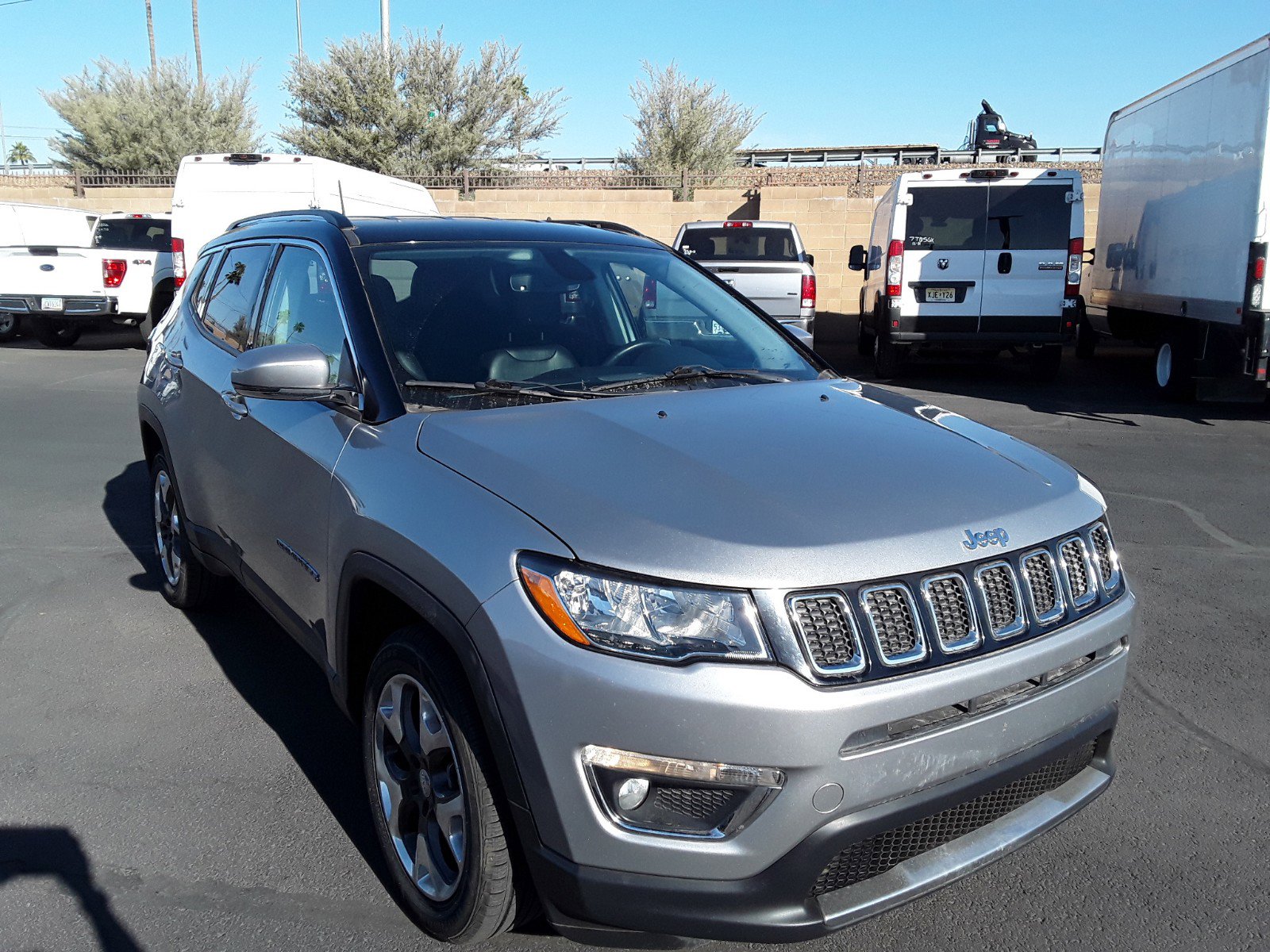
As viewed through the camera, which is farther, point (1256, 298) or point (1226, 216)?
point (1226, 216)

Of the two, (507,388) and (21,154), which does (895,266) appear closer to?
(507,388)

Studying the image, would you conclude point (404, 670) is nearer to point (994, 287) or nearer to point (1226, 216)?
point (1226, 216)

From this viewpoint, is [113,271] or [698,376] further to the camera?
[113,271]

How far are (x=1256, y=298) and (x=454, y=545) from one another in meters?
9.33

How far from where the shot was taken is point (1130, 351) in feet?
56.0

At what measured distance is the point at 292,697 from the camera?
155 inches

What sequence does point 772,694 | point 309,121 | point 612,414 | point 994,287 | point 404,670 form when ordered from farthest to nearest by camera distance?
point 309,121 → point 994,287 → point 612,414 → point 404,670 → point 772,694

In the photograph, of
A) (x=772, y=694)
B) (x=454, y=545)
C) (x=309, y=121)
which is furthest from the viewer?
(x=309, y=121)

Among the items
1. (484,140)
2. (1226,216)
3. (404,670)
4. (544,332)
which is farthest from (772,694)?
(484,140)

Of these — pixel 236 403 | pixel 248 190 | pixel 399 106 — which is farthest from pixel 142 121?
pixel 236 403

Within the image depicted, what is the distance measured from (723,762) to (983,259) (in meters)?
11.2

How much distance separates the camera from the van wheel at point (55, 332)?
1598 cm

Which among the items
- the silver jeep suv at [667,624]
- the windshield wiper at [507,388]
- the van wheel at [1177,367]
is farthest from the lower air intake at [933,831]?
the van wheel at [1177,367]

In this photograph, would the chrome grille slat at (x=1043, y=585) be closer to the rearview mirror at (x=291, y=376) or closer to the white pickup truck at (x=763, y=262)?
the rearview mirror at (x=291, y=376)
